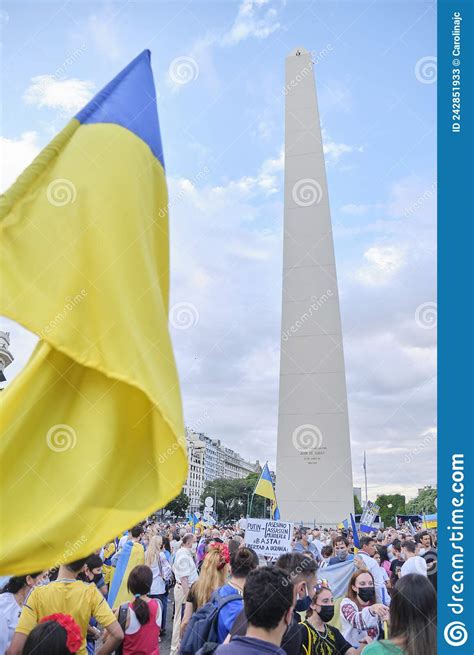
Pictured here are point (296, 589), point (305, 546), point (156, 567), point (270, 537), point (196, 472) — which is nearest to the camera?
point (296, 589)

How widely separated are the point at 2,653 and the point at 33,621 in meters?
0.24

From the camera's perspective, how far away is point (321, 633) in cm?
371

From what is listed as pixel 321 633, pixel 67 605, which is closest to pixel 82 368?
pixel 67 605

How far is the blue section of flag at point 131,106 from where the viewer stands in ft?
9.39

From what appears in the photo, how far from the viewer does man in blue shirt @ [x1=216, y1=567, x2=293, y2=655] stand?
101 inches

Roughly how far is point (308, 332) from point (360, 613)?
21.8 meters

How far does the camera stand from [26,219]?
2502 millimetres

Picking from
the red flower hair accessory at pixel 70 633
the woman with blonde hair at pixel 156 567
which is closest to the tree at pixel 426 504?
the woman with blonde hair at pixel 156 567

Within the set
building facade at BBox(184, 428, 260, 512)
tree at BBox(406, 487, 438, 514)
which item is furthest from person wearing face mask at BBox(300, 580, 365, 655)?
building facade at BBox(184, 428, 260, 512)

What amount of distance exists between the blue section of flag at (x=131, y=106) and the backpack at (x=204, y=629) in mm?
2818

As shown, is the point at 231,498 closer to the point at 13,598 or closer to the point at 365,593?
the point at 365,593

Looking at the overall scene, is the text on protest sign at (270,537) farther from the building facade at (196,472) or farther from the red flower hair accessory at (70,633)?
the building facade at (196,472)
